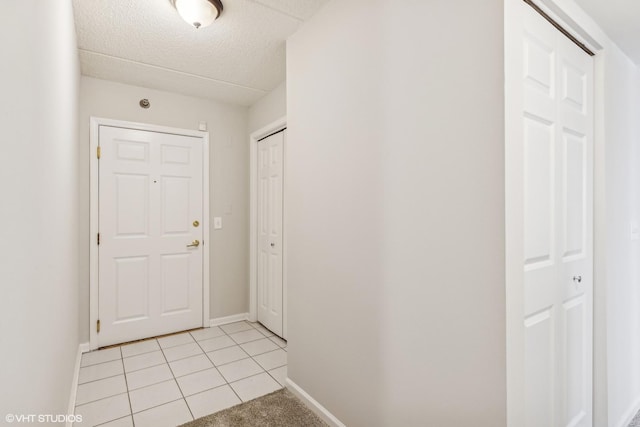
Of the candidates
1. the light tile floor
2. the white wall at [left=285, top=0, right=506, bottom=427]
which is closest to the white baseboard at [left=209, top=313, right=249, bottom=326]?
the light tile floor

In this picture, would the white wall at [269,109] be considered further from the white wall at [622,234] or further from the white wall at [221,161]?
the white wall at [622,234]

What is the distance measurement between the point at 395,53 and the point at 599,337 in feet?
6.20

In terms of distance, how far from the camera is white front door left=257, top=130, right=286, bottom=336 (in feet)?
10.4

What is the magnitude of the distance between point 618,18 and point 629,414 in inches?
93.0

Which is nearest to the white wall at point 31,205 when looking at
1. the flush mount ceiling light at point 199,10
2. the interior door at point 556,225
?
the flush mount ceiling light at point 199,10

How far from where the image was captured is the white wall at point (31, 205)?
0.74 metres

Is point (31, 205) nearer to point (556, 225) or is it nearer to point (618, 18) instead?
point (556, 225)

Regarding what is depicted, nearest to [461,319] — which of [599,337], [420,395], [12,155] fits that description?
[420,395]

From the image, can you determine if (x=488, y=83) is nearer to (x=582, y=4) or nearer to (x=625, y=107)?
(x=582, y=4)

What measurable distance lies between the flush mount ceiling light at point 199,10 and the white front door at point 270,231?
132 cm

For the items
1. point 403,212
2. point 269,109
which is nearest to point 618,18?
point 403,212

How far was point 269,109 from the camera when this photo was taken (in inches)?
129

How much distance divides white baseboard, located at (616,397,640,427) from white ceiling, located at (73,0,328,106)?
313 centimetres

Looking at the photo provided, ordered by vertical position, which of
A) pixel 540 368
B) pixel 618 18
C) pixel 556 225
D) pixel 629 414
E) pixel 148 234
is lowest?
pixel 629 414
